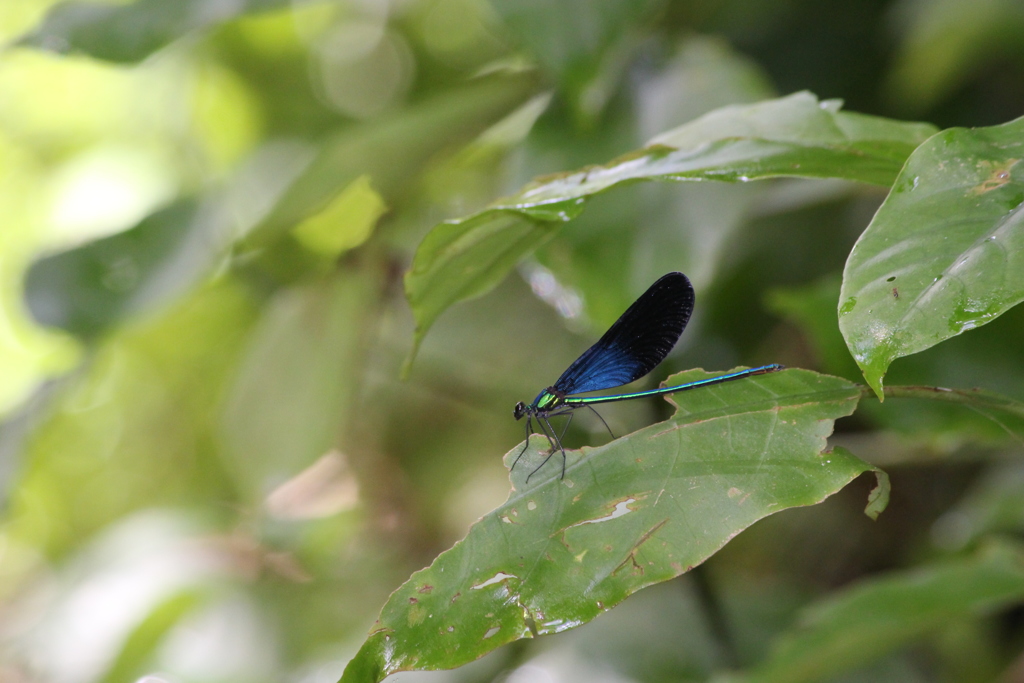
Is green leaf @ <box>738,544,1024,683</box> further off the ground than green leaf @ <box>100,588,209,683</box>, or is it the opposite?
green leaf @ <box>100,588,209,683</box>

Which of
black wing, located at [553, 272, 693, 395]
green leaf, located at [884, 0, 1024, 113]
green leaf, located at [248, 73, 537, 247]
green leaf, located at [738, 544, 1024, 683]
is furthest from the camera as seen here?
green leaf, located at [884, 0, 1024, 113]

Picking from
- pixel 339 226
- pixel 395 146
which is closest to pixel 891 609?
pixel 395 146

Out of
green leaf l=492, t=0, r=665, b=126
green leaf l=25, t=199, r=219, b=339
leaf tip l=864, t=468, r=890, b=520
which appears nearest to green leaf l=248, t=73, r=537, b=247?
green leaf l=25, t=199, r=219, b=339

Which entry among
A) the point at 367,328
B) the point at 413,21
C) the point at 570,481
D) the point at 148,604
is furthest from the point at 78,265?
the point at 570,481

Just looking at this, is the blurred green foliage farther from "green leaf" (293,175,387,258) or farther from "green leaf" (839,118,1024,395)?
"green leaf" (839,118,1024,395)

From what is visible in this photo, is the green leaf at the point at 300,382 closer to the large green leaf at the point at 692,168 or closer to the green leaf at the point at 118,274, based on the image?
the green leaf at the point at 118,274

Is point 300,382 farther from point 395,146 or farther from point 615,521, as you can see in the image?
point 615,521
